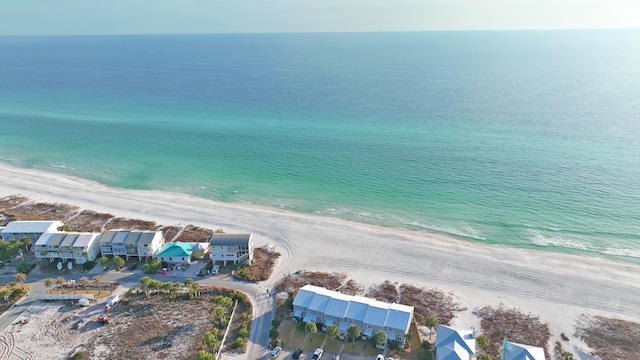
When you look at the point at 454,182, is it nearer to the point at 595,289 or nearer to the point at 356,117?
the point at 595,289

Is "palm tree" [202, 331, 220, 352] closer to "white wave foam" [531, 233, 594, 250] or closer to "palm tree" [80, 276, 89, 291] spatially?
"palm tree" [80, 276, 89, 291]

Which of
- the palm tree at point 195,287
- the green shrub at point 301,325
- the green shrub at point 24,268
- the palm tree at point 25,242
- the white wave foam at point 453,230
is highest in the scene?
the white wave foam at point 453,230

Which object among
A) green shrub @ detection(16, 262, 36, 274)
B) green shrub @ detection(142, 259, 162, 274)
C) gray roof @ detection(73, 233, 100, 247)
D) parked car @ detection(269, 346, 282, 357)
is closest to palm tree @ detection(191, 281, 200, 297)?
green shrub @ detection(142, 259, 162, 274)

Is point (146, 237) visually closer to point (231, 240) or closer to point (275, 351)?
point (231, 240)

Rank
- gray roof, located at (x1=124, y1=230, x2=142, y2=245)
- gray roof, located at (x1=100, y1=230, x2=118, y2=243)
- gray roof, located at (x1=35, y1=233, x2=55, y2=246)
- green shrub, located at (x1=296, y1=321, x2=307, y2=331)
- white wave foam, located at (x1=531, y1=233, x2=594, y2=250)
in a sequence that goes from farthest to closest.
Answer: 1. white wave foam, located at (x1=531, y1=233, x2=594, y2=250)
2. gray roof, located at (x1=100, y1=230, x2=118, y2=243)
3. gray roof, located at (x1=124, y1=230, x2=142, y2=245)
4. gray roof, located at (x1=35, y1=233, x2=55, y2=246)
5. green shrub, located at (x1=296, y1=321, x2=307, y2=331)

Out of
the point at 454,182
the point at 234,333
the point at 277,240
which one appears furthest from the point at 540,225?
the point at 234,333

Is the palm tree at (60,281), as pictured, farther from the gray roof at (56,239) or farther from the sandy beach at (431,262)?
the sandy beach at (431,262)

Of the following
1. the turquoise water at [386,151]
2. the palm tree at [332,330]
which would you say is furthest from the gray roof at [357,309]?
the turquoise water at [386,151]

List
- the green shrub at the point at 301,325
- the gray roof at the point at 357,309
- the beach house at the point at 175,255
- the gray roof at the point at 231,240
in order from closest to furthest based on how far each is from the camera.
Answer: the gray roof at the point at 357,309
the green shrub at the point at 301,325
the gray roof at the point at 231,240
the beach house at the point at 175,255
